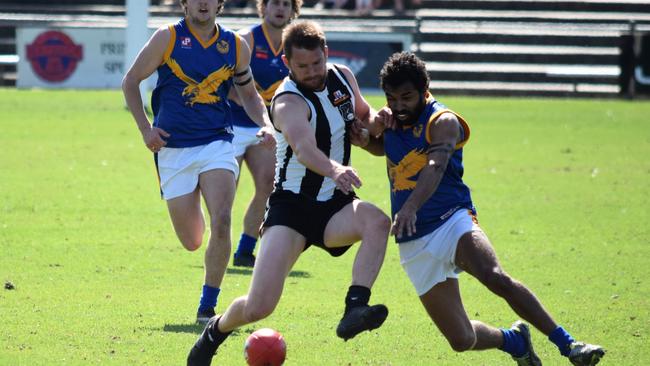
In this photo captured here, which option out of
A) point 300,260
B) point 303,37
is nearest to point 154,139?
point 303,37

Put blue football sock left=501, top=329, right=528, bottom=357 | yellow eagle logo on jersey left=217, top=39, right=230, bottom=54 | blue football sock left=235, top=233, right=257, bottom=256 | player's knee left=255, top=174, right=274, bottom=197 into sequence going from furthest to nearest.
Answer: blue football sock left=235, top=233, right=257, bottom=256 → player's knee left=255, top=174, right=274, bottom=197 → yellow eagle logo on jersey left=217, top=39, right=230, bottom=54 → blue football sock left=501, top=329, right=528, bottom=357

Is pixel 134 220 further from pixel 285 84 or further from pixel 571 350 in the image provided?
pixel 571 350

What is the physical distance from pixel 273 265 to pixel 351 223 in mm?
482

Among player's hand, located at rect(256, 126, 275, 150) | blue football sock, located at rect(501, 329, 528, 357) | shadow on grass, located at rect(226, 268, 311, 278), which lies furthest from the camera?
shadow on grass, located at rect(226, 268, 311, 278)

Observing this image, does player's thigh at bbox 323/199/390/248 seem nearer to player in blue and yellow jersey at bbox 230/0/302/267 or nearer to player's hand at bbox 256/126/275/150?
player's hand at bbox 256/126/275/150

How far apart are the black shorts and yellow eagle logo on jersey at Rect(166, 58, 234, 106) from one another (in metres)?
2.13

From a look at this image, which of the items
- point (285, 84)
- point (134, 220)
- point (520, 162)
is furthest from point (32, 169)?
point (285, 84)

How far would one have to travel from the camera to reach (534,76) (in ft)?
102

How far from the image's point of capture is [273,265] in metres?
6.48

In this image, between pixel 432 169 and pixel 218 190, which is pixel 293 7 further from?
pixel 432 169

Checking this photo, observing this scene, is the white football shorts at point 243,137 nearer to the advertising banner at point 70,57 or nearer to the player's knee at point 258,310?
the player's knee at point 258,310

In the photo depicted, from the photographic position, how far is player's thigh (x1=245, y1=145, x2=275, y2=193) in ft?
35.8

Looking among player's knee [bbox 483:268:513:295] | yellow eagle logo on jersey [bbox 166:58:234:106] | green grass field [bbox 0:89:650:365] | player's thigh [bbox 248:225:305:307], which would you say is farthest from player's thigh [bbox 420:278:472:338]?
yellow eagle logo on jersey [bbox 166:58:234:106]

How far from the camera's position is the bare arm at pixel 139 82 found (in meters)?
8.45
